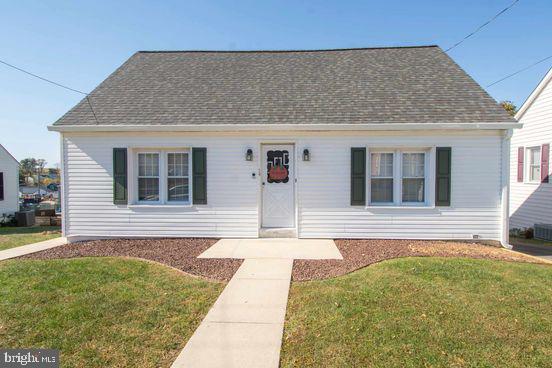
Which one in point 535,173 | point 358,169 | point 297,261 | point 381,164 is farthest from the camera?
point 535,173

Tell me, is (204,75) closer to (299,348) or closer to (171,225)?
(171,225)

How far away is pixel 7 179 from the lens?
18.2 metres

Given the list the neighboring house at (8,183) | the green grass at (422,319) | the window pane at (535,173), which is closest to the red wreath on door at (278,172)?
the green grass at (422,319)

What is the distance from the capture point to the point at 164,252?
22.6 ft

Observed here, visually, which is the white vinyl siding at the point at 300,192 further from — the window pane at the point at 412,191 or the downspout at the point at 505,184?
the window pane at the point at 412,191

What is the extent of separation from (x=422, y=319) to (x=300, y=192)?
4.71 meters

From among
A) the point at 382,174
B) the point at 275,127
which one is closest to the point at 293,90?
the point at 275,127

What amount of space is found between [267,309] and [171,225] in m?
5.07

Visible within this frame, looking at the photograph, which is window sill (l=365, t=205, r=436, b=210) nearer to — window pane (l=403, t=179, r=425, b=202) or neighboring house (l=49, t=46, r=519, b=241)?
neighboring house (l=49, t=46, r=519, b=241)

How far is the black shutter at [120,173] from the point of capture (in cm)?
812

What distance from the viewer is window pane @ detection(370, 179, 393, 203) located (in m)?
8.12

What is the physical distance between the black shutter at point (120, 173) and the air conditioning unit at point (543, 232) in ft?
42.6

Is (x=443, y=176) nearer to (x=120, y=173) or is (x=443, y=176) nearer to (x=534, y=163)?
(x=534, y=163)

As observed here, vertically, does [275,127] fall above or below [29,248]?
above
